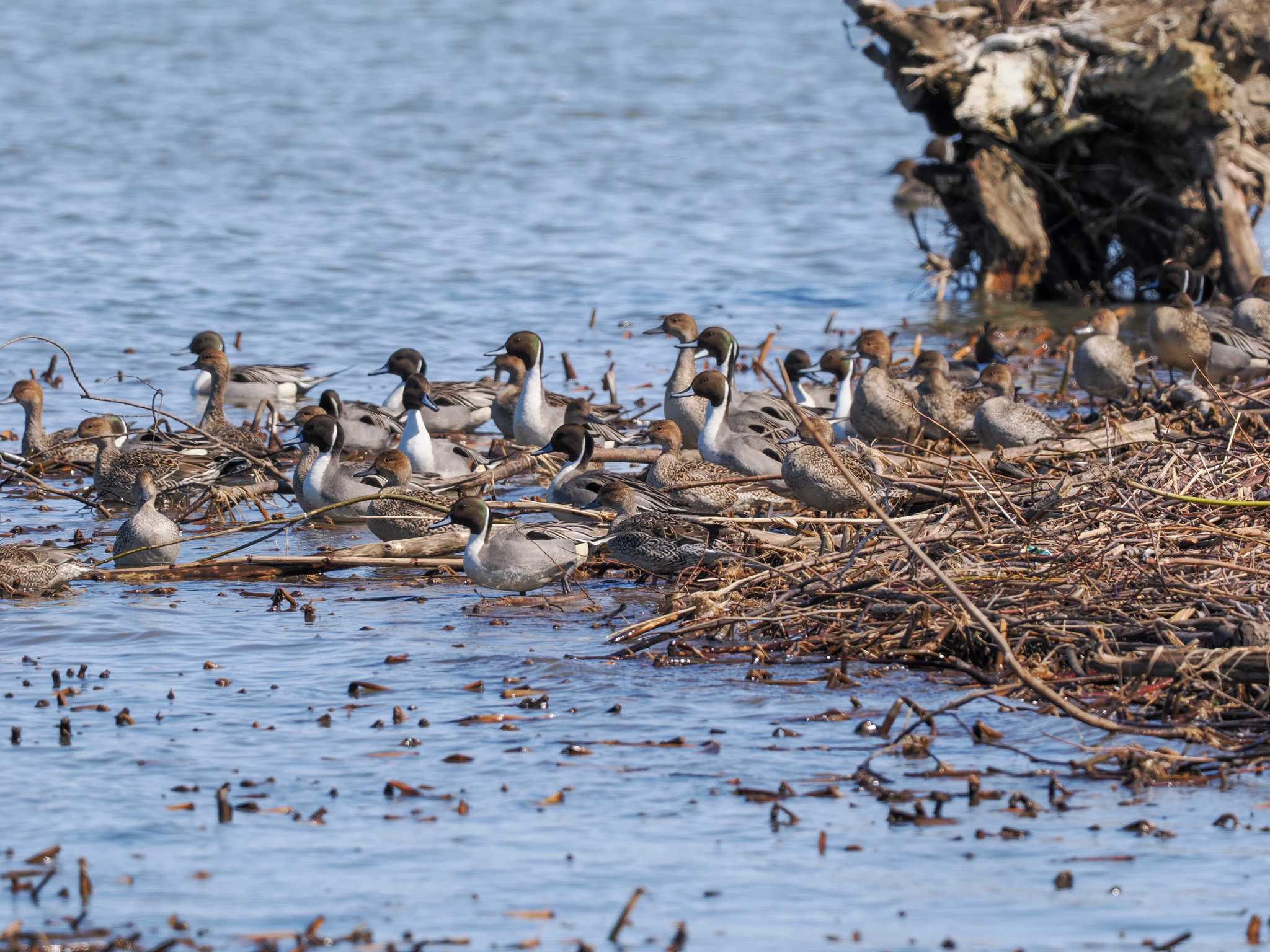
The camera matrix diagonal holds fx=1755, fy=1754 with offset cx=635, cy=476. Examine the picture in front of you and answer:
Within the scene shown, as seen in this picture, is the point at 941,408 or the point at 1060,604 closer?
the point at 1060,604

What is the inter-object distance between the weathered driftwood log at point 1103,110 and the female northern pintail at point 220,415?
258 inches

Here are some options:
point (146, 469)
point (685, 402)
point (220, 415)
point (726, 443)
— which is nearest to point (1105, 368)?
point (685, 402)

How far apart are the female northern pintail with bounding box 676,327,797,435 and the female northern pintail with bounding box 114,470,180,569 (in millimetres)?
3283

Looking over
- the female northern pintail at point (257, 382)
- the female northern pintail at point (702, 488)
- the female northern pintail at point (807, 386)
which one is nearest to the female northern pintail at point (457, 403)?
the female northern pintail at point (257, 382)

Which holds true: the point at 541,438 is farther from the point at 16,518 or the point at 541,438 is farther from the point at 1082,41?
the point at 1082,41

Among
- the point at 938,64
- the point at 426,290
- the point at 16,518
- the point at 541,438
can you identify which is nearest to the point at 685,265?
the point at 426,290

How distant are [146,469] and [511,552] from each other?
2746 mm

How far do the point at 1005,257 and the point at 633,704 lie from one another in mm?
11651

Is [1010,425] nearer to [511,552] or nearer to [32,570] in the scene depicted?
[511,552]

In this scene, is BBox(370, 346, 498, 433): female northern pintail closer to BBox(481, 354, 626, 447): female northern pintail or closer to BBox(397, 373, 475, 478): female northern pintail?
BBox(481, 354, 626, 447): female northern pintail

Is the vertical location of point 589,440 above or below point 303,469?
above

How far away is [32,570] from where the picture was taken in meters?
7.83

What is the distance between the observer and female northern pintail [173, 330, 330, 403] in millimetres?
13094

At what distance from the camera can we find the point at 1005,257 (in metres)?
17.1
